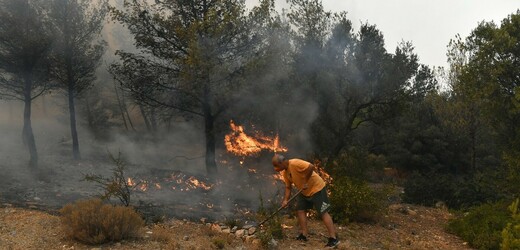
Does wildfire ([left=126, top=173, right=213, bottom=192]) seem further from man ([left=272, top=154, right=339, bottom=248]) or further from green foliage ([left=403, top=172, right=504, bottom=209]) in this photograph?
man ([left=272, top=154, right=339, bottom=248])

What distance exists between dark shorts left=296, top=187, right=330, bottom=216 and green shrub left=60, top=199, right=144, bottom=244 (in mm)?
2952

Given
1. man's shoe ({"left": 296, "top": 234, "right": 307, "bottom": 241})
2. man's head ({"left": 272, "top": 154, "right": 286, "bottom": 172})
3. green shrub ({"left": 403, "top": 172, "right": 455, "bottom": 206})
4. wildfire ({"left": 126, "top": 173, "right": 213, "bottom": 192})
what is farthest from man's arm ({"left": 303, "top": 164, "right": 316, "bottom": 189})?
wildfire ({"left": 126, "top": 173, "right": 213, "bottom": 192})

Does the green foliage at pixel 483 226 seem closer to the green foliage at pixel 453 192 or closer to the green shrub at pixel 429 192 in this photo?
the green foliage at pixel 453 192

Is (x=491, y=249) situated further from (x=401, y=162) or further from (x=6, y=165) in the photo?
(x=6, y=165)

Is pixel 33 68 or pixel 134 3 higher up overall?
pixel 134 3

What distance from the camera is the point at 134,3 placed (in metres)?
15.1

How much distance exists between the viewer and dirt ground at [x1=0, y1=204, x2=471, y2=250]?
6523 mm

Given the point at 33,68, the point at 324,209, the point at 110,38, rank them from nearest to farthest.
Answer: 1. the point at 324,209
2. the point at 33,68
3. the point at 110,38

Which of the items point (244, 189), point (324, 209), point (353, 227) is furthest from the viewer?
point (244, 189)

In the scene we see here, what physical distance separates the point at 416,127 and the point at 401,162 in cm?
248

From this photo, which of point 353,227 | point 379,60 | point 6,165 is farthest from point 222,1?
point 6,165

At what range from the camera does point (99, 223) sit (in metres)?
6.54

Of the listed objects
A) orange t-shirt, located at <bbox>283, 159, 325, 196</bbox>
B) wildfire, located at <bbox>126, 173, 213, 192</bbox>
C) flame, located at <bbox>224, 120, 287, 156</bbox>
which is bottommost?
wildfire, located at <bbox>126, 173, 213, 192</bbox>

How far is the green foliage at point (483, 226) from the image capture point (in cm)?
750
